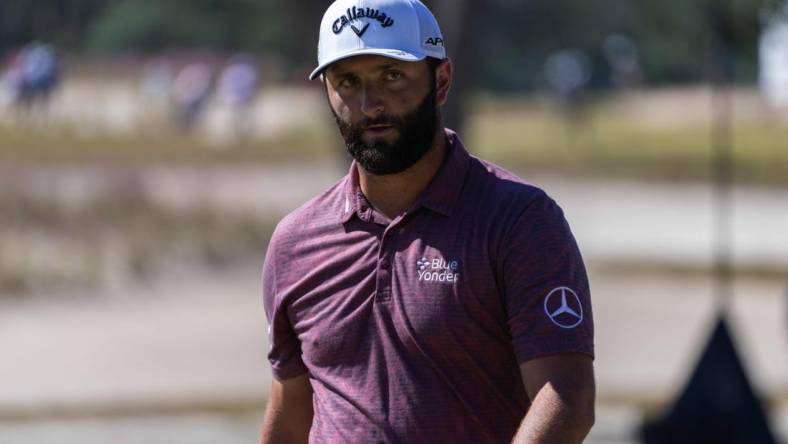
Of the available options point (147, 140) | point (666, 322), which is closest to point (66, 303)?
point (147, 140)

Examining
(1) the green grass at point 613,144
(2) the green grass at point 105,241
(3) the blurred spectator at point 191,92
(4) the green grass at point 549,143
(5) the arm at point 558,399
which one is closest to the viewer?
(5) the arm at point 558,399

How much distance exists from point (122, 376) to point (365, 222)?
9671 millimetres

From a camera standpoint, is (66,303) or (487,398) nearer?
(487,398)

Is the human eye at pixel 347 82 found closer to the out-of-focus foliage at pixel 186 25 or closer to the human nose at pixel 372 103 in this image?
the human nose at pixel 372 103

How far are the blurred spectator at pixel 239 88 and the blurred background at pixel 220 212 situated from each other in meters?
0.03

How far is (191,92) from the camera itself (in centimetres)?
2017

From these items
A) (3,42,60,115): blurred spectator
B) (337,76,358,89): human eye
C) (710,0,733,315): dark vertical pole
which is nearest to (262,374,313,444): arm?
(337,76,358,89): human eye

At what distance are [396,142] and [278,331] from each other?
52cm

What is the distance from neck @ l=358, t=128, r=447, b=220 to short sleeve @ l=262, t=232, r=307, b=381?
10.3 inches

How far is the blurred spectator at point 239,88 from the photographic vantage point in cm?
2023

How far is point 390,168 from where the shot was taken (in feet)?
10.8

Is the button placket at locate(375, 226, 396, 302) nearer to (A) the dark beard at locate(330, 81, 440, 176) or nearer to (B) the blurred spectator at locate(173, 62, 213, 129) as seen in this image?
(A) the dark beard at locate(330, 81, 440, 176)

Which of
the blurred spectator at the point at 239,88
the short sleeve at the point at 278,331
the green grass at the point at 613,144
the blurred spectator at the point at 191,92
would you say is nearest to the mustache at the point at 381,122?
the short sleeve at the point at 278,331

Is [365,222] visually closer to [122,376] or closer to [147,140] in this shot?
[122,376]
